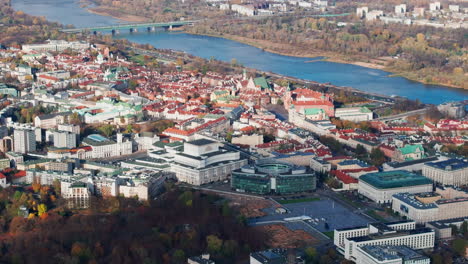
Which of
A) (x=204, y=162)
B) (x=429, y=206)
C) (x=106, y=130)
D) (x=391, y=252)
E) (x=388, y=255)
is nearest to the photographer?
(x=388, y=255)

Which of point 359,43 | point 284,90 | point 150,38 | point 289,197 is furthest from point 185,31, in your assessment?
point 289,197

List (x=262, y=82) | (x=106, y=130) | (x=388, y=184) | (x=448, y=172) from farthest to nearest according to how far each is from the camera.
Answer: (x=262, y=82)
(x=106, y=130)
(x=448, y=172)
(x=388, y=184)

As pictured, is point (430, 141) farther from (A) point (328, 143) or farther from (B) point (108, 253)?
(B) point (108, 253)

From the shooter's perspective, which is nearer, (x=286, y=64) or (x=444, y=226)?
(x=444, y=226)

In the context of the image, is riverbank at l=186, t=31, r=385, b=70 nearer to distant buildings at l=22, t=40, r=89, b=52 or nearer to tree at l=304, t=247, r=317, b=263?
distant buildings at l=22, t=40, r=89, b=52

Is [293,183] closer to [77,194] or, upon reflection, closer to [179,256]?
[77,194]

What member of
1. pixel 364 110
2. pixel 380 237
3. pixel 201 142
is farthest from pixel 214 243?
pixel 364 110
